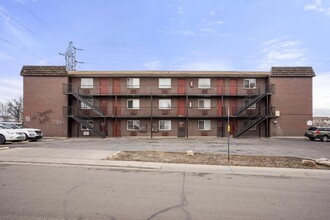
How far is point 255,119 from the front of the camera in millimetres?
36062

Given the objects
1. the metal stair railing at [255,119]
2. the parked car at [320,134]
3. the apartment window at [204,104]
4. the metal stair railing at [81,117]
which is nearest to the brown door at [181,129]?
the apartment window at [204,104]

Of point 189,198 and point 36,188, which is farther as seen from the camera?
point 36,188

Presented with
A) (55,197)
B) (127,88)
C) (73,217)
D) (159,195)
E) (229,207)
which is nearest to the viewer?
(73,217)

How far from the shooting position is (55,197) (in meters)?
6.58

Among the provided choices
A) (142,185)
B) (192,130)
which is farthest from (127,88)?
(142,185)

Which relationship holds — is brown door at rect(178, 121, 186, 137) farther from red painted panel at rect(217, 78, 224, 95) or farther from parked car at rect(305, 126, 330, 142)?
parked car at rect(305, 126, 330, 142)

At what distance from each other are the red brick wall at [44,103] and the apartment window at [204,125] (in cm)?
1694

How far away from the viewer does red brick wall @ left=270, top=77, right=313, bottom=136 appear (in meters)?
35.8

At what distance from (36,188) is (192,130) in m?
30.1

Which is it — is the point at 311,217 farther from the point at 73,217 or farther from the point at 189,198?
the point at 73,217

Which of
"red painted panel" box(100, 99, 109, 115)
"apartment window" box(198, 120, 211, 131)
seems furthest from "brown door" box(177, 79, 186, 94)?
"red painted panel" box(100, 99, 109, 115)

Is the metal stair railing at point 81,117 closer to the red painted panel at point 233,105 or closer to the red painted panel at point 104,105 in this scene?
the red painted panel at point 104,105

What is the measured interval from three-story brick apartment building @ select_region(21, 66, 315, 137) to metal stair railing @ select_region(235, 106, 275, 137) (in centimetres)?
13

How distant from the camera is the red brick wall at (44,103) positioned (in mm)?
35594
